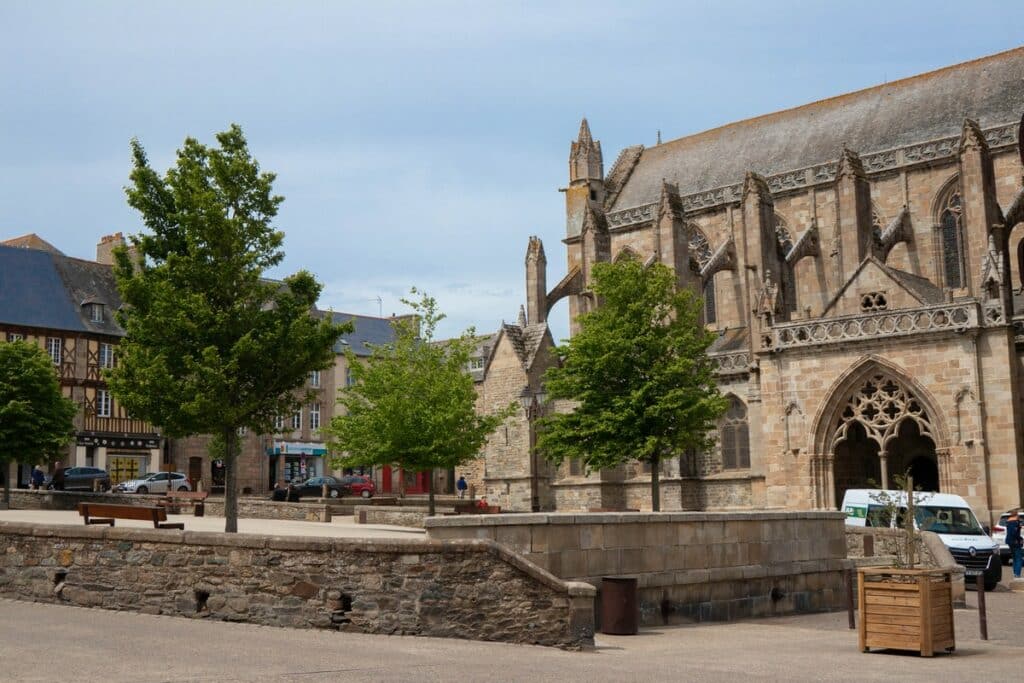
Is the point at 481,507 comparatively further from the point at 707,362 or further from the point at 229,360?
the point at 229,360

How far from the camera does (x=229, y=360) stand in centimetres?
2330

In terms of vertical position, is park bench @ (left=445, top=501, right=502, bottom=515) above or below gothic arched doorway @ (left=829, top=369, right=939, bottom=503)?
below

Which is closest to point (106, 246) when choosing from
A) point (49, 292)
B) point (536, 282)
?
point (49, 292)

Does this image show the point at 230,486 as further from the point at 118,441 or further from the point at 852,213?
the point at 118,441

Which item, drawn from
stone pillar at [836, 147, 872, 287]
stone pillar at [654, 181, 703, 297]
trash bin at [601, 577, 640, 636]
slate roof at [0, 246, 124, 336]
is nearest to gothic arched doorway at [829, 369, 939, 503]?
stone pillar at [836, 147, 872, 287]

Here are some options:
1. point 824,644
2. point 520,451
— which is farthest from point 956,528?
point 520,451

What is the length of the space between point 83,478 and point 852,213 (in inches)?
1075

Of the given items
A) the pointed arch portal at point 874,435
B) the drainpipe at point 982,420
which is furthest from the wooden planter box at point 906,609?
the pointed arch portal at point 874,435

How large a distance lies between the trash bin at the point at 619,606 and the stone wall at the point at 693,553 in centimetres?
31

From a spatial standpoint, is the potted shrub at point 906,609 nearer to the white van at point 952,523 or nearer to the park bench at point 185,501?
the white van at point 952,523

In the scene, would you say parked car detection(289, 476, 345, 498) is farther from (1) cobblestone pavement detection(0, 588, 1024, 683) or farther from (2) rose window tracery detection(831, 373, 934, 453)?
(1) cobblestone pavement detection(0, 588, 1024, 683)

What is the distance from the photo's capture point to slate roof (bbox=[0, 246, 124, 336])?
153 ft

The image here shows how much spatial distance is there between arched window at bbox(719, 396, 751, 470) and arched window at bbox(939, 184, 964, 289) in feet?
23.0

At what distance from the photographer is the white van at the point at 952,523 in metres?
20.4
